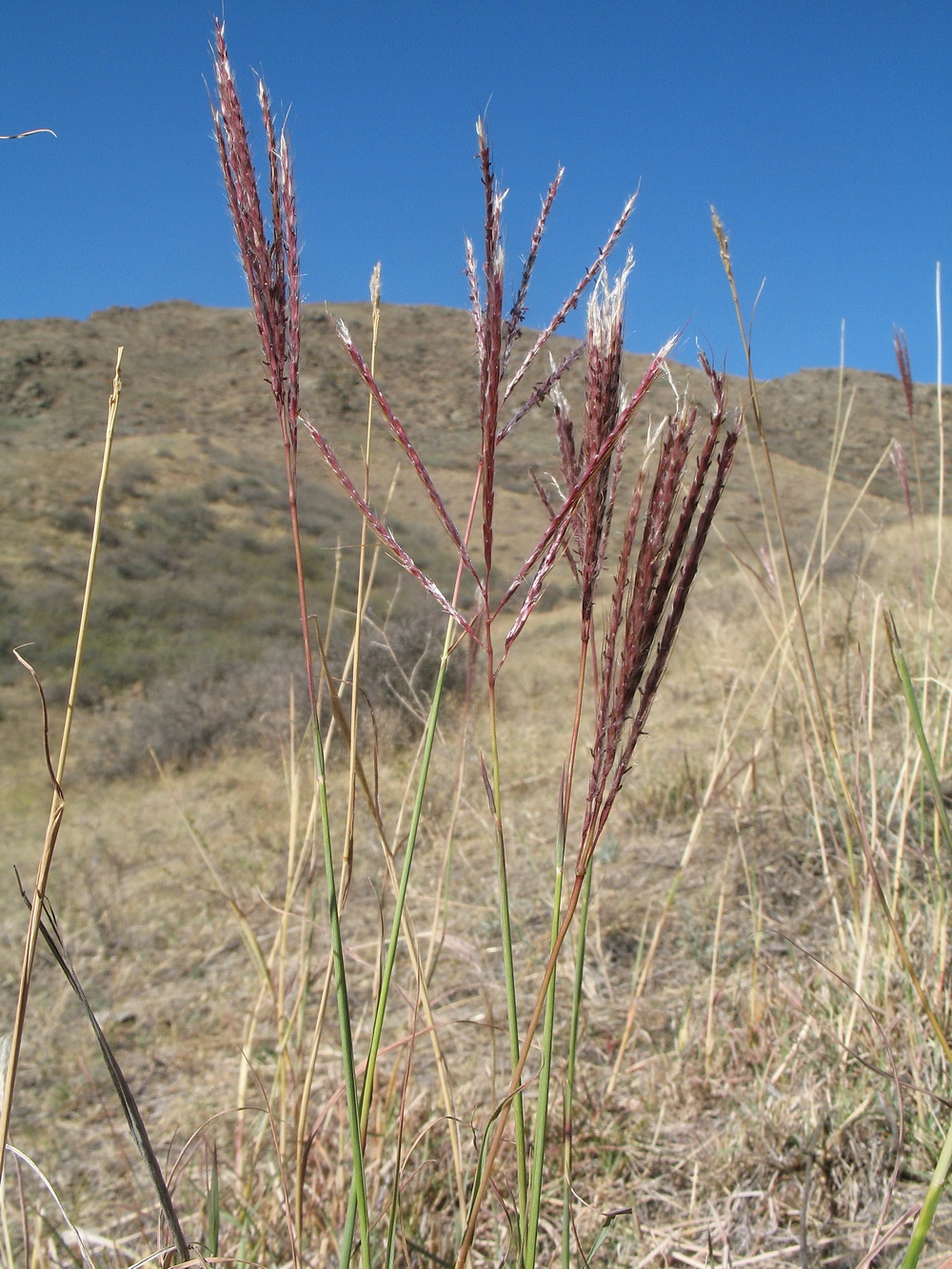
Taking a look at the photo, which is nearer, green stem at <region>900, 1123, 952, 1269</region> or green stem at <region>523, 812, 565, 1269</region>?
green stem at <region>900, 1123, 952, 1269</region>

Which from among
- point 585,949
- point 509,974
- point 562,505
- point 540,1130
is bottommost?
point 585,949

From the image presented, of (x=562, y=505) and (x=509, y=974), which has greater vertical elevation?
(x=562, y=505)

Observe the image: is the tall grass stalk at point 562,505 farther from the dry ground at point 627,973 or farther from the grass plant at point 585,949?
the dry ground at point 627,973

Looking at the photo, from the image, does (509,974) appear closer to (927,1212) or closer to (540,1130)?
(540,1130)

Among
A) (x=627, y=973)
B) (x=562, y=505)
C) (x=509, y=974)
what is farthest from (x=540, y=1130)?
(x=627, y=973)

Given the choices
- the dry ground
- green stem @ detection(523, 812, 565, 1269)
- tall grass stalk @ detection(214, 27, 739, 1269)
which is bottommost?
the dry ground

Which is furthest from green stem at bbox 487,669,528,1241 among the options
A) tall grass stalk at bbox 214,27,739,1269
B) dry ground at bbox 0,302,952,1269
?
dry ground at bbox 0,302,952,1269

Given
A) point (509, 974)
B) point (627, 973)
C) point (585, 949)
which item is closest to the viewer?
point (509, 974)

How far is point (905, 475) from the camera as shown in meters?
1.62

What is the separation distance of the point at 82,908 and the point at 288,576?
1201 cm

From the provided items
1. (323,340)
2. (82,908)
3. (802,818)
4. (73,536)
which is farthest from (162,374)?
(802,818)

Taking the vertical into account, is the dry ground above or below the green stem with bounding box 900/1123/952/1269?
below

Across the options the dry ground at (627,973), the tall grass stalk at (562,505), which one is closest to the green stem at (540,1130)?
the tall grass stalk at (562,505)

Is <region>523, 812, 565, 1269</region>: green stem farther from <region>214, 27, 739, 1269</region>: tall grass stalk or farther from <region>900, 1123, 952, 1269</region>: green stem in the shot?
<region>900, 1123, 952, 1269</region>: green stem
